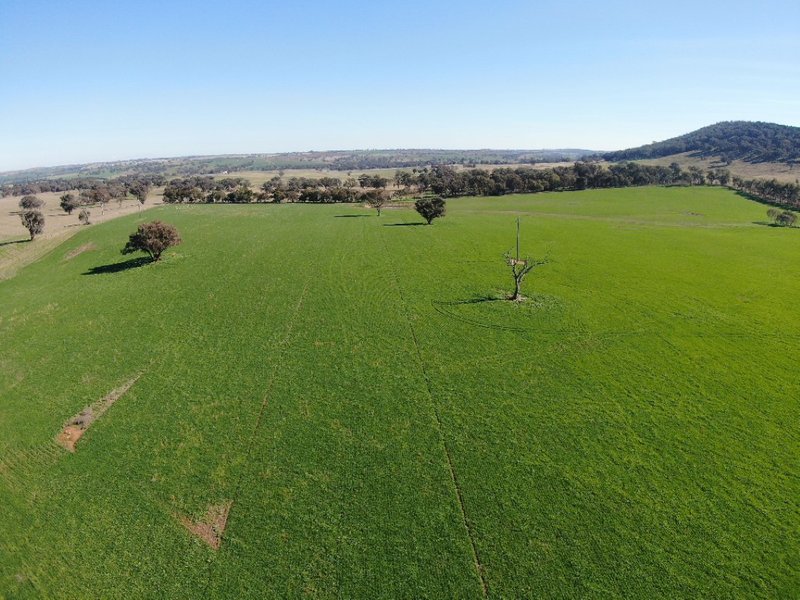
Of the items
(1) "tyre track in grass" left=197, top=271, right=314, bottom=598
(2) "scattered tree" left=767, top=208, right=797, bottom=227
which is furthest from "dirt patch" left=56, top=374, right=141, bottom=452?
(2) "scattered tree" left=767, top=208, right=797, bottom=227

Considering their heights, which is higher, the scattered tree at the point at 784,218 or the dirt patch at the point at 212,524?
the scattered tree at the point at 784,218

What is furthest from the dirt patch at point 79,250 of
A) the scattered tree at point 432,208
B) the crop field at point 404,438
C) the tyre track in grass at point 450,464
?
the scattered tree at point 432,208

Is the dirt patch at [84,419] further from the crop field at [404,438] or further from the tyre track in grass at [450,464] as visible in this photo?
the tyre track in grass at [450,464]

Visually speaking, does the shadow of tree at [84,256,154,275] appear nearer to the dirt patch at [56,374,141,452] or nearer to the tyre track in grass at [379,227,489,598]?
the dirt patch at [56,374,141,452]

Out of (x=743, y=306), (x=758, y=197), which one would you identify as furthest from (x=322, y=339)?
(x=758, y=197)

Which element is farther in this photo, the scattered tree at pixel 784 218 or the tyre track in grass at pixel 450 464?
the scattered tree at pixel 784 218
